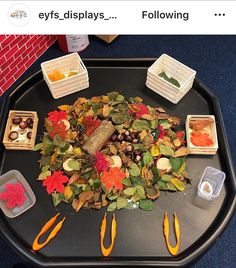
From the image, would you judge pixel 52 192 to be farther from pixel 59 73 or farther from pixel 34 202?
pixel 59 73

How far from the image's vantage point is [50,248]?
4.36ft

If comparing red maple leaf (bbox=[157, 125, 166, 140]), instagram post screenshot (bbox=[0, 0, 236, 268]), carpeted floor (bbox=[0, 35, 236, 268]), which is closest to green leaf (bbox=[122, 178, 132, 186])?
instagram post screenshot (bbox=[0, 0, 236, 268])

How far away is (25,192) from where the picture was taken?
1.43 metres

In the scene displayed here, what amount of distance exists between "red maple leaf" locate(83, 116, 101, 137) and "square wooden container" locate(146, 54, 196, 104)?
0.30 m

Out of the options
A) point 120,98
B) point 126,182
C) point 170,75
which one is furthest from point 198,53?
point 126,182

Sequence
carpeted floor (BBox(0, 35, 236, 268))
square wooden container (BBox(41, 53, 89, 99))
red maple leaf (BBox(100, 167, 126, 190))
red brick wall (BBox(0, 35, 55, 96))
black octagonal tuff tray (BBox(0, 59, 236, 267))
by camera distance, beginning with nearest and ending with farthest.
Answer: black octagonal tuff tray (BBox(0, 59, 236, 267)), red maple leaf (BBox(100, 167, 126, 190)), square wooden container (BBox(41, 53, 89, 99)), red brick wall (BBox(0, 35, 55, 96)), carpeted floor (BBox(0, 35, 236, 268))

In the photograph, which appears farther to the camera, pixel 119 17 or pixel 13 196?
pixel 13 196

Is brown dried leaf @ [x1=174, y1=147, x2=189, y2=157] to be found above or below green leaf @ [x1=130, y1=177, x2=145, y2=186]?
above

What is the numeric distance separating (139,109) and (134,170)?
0.95 ft

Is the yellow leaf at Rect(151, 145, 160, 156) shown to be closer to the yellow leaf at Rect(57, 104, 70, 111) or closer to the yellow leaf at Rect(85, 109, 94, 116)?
the yellow leaf at Rect(85, 109, 94, 116)

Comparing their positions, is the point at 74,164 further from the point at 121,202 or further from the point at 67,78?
the point at 67,78

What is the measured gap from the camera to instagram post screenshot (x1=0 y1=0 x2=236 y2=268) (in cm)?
134

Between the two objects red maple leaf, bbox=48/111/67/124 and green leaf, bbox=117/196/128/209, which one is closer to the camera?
green leaf, bbox=117/196/128/209

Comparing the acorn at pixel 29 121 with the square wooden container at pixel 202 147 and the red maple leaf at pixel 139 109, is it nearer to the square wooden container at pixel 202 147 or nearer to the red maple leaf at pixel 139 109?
the red maple leaf at pixel 139 109
